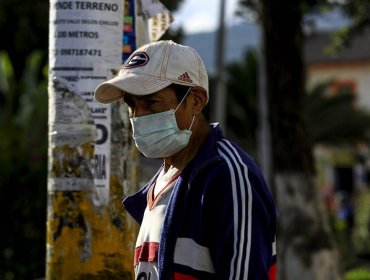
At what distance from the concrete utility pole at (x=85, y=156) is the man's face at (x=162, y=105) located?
131 centimetres

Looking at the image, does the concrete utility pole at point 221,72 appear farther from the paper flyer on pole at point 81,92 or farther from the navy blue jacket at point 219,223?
the navy blue jacket at point 219,223

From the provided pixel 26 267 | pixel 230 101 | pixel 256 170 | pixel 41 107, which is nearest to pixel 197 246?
pixel 256 170

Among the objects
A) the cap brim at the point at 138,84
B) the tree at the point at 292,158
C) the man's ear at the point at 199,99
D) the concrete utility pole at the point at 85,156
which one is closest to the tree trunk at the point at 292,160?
the tree at the point at 292,158

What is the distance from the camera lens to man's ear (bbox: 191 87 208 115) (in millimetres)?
3543

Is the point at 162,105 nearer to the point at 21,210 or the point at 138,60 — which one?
the point at 138,60

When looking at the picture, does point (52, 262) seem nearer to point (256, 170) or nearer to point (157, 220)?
point (157, 220)

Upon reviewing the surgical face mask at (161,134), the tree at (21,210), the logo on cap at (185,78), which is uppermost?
the logo on cap at (185,78)

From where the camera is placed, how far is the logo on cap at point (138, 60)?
3.52m

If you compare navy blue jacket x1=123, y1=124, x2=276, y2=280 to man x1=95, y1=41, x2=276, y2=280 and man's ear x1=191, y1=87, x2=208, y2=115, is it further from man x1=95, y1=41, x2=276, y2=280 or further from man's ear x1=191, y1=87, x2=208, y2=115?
man's ear x1=191, y1=87, x2=208, y2=115

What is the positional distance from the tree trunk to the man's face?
8043 mm

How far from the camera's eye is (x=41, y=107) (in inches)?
690

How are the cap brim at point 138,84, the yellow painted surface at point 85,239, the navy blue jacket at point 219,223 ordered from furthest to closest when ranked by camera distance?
the yellow painted surface at point 85,239 < the cap brim at point 138,84 < the navy blue jacket at point 219,223

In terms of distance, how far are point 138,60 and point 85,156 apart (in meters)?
1.37

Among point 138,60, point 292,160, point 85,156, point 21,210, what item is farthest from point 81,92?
point 292,160
